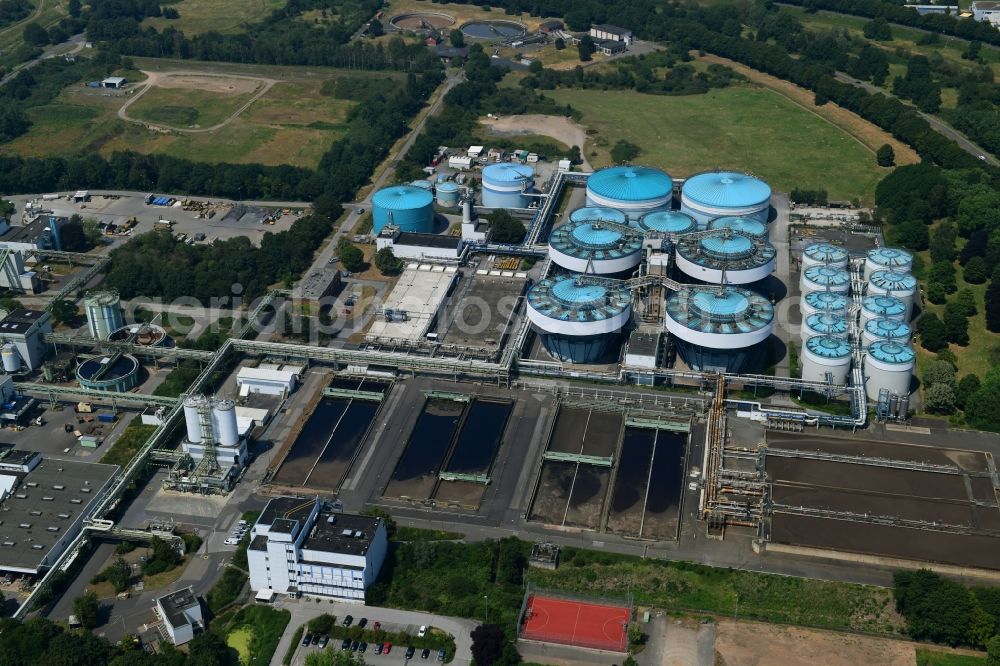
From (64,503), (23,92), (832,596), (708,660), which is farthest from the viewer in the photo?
(23,92)

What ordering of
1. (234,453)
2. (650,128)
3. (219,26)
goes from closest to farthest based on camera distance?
(234,453), (650,128), (219,26)

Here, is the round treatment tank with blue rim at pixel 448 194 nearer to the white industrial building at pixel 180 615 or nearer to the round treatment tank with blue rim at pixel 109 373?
the round treatment tank with blue rim at pixel 109 373

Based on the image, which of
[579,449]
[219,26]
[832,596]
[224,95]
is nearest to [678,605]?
[832,596]

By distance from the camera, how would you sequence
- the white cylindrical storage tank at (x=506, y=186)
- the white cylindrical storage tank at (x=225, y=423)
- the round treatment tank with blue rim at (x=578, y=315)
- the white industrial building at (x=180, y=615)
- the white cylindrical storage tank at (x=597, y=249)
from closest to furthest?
the white industrial building at (x=180, y=615) < the white cylindrical storage tank at (x=225, y=423) < the round treatment tank with blue rim at (x=578, y=315) < the white cylindrical storage tank at (x=597, y=249) < the white cylindrical storage tank at (x=506, y=186)

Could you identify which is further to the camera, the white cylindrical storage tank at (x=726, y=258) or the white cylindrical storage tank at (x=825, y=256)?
the white cylindrical storage tank at (x=825, y=256)

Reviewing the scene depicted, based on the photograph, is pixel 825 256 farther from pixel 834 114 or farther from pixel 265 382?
pixel 265 382

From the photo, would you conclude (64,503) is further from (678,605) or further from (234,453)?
(678,605)

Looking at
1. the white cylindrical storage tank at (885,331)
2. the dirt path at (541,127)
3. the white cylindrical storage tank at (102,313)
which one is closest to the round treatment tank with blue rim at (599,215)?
the white cylindrical storage tank at (885,331)
